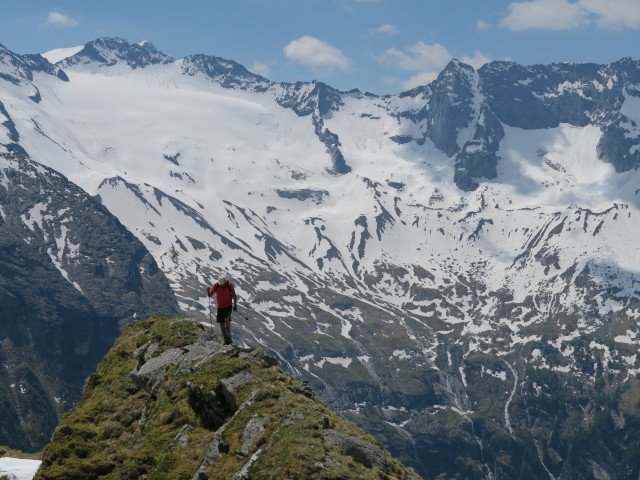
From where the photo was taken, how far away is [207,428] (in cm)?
3309

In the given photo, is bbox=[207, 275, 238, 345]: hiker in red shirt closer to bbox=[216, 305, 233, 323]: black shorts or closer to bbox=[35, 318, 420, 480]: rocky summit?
bbox=[216, 305, 233, 323]: black shorts

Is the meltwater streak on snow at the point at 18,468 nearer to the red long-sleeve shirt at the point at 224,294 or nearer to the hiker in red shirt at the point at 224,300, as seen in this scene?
the hiker in red shirt at the point at 224,300

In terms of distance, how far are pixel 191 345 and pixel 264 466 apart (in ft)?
46.4

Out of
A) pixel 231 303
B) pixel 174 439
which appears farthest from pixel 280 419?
pixel 231 303

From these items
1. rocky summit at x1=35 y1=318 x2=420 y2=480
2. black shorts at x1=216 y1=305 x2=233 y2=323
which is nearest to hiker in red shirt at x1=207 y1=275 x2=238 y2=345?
black shorts at x1=216 y1=305 x2=233 y2=323

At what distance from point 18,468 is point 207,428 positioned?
43.5ft

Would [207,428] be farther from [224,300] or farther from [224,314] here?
[224,314]

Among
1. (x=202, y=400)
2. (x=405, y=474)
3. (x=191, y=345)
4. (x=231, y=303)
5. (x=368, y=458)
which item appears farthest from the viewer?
(x=231, y=303)

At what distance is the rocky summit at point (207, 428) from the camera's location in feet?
92.5

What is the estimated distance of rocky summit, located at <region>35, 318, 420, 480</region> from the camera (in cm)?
2820

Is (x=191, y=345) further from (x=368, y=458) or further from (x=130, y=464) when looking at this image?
(x=368, y=458)

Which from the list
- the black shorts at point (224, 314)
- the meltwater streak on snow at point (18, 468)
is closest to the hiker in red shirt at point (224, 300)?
the black shorts at point (224, 314)

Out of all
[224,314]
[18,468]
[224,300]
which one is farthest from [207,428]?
A: [18,468]

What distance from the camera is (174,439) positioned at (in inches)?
1283
